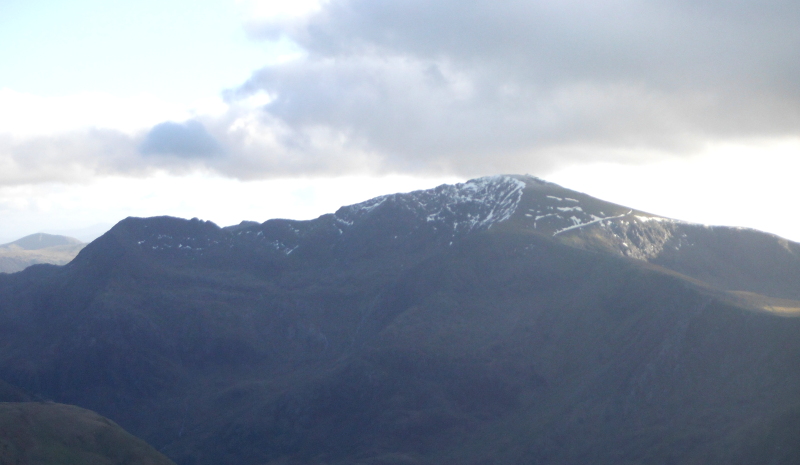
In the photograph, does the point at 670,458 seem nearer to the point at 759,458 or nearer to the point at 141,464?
the point at 759,458

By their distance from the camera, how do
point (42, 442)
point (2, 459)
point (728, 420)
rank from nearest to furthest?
1. point (2, 459)
2. point (42, 442)
3. point (728, 420)

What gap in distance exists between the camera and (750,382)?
200 m

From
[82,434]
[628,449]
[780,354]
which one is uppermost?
[780,354]

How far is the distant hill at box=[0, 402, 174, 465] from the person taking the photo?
156 metres

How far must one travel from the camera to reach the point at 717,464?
177000 millimetres

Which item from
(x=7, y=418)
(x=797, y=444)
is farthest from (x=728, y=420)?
(x=7, y=418)

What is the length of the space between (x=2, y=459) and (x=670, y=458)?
501 feet

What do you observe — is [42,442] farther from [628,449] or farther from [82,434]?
[628,449]

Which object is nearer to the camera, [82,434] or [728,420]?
[82,434]

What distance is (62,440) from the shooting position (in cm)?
16538

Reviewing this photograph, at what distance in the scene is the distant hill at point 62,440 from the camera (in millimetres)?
156000

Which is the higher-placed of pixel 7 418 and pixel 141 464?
pixel 7 418

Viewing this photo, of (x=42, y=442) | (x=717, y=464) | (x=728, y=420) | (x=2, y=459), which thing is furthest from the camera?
(x=728, y=420)

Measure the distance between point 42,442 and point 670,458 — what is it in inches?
5841
